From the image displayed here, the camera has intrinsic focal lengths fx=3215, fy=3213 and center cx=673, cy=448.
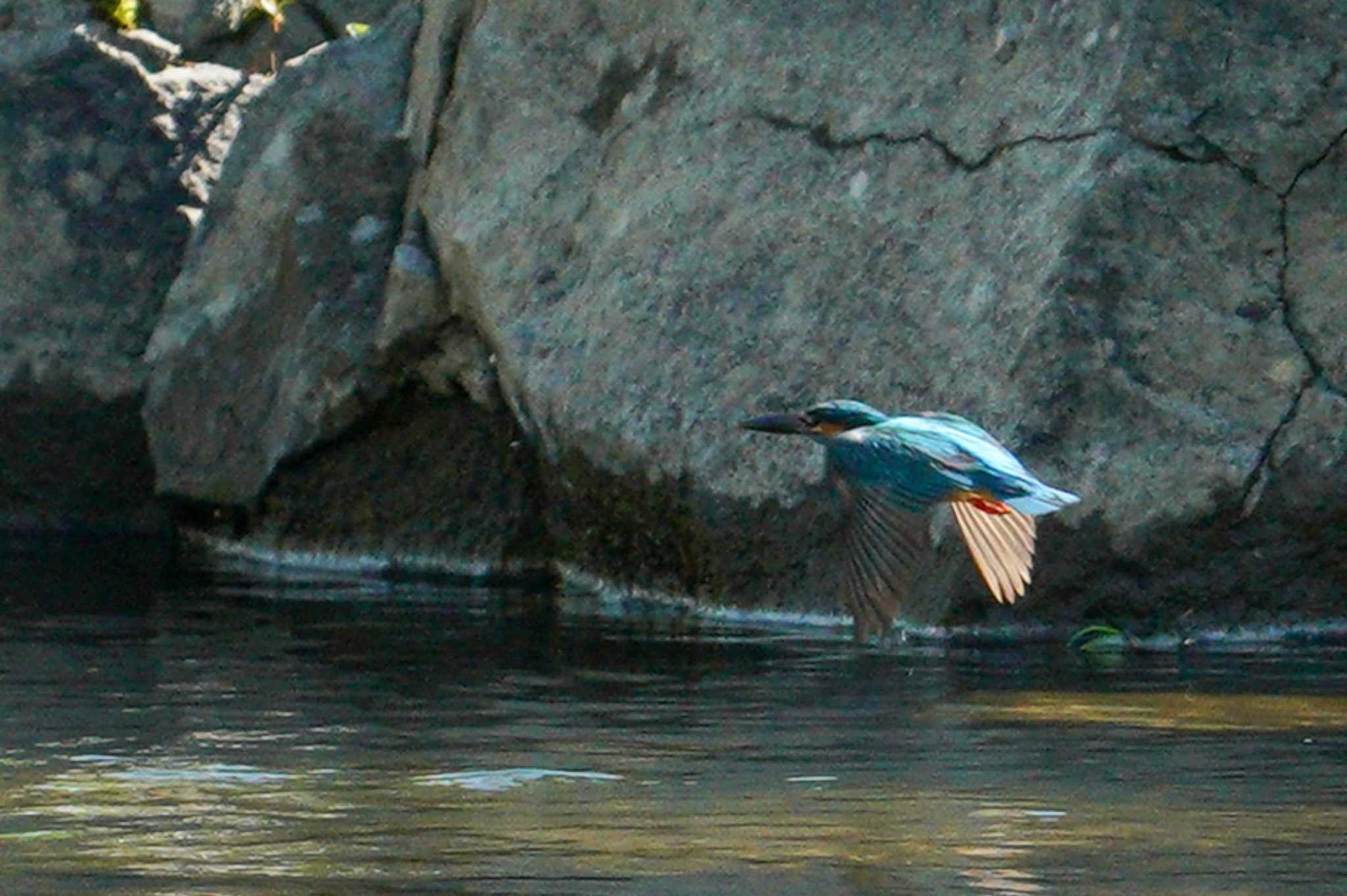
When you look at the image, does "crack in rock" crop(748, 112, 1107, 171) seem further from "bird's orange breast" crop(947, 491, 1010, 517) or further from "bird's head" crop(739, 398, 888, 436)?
"bird's orange breast" crop(947, 491, 1010, 517)

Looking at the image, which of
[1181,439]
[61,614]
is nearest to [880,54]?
[1181,439]

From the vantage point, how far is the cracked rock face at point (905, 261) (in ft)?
26.2

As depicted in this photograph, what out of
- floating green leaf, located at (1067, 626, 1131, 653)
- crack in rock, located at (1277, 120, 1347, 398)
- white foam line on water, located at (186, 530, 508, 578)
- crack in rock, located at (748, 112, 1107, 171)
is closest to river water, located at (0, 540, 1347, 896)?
floating green leaf, located at (1067, 626, 1131, 653)

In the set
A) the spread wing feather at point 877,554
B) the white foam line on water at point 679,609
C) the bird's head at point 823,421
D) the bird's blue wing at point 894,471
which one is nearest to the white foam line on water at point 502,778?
Result: the spread wing feather at point 877,554

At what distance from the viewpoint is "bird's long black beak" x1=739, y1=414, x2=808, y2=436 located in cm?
677

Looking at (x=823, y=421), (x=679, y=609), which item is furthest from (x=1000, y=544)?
(x=679, y=609)

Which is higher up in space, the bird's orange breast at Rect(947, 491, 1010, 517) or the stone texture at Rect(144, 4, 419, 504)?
the stone texture at Rect(144, 4, 419, 504)

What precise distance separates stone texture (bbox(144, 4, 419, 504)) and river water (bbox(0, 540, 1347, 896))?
4.93 feet

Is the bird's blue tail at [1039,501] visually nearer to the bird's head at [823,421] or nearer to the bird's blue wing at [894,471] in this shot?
the bird's blue wing at [894,471]

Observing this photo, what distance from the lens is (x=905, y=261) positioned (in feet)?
27.9

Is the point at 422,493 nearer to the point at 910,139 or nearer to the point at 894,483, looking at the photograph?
the point at 910,139

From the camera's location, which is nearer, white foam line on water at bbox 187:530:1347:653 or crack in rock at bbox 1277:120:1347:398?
white foam line on water at bbox 187:530:1347:653

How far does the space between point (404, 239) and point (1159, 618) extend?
10.4 ft

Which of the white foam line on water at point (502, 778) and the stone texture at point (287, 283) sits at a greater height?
the stone texture at point (287, 283)
